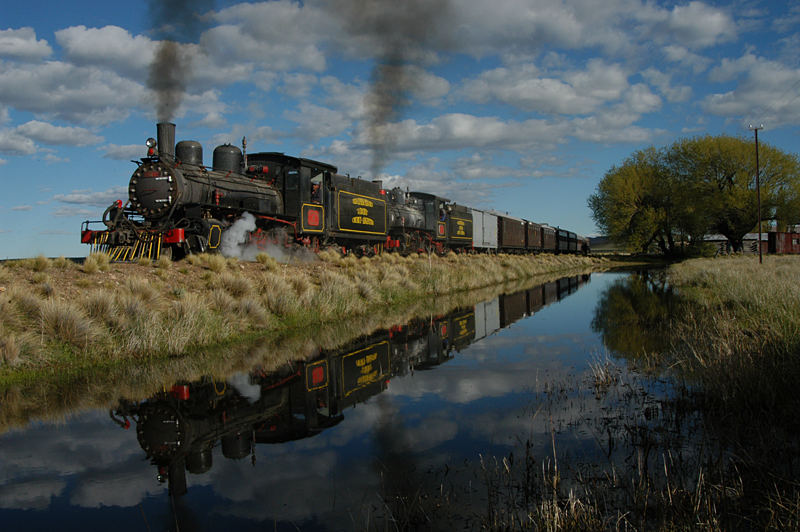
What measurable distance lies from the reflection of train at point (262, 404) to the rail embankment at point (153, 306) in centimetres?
200

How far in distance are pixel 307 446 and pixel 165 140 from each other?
1490 cm

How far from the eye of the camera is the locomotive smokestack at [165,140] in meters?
17.0

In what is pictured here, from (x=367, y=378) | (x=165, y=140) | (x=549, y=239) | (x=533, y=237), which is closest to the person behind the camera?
(x=367, y=378)

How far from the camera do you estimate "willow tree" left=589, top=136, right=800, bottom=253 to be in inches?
1882

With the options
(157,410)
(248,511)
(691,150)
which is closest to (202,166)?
(157,410)

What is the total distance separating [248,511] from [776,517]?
3.48m

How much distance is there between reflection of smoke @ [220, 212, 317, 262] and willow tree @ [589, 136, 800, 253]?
141 ft

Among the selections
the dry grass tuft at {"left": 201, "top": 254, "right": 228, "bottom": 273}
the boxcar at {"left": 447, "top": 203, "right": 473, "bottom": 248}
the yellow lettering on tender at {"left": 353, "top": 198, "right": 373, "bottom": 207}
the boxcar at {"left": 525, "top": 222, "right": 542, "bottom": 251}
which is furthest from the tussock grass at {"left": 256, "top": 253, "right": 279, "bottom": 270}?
the boxcar at {"left": 525, "top": 222, "right": 542, "bottom": 251}

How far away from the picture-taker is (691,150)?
50938mm

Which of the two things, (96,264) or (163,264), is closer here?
(96,264)

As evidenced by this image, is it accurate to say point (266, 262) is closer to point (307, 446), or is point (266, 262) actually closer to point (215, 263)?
point (215, 263)

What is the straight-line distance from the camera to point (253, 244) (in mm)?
18953

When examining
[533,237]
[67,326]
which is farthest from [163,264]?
[533,237]

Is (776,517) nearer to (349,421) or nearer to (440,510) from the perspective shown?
(440,510)
